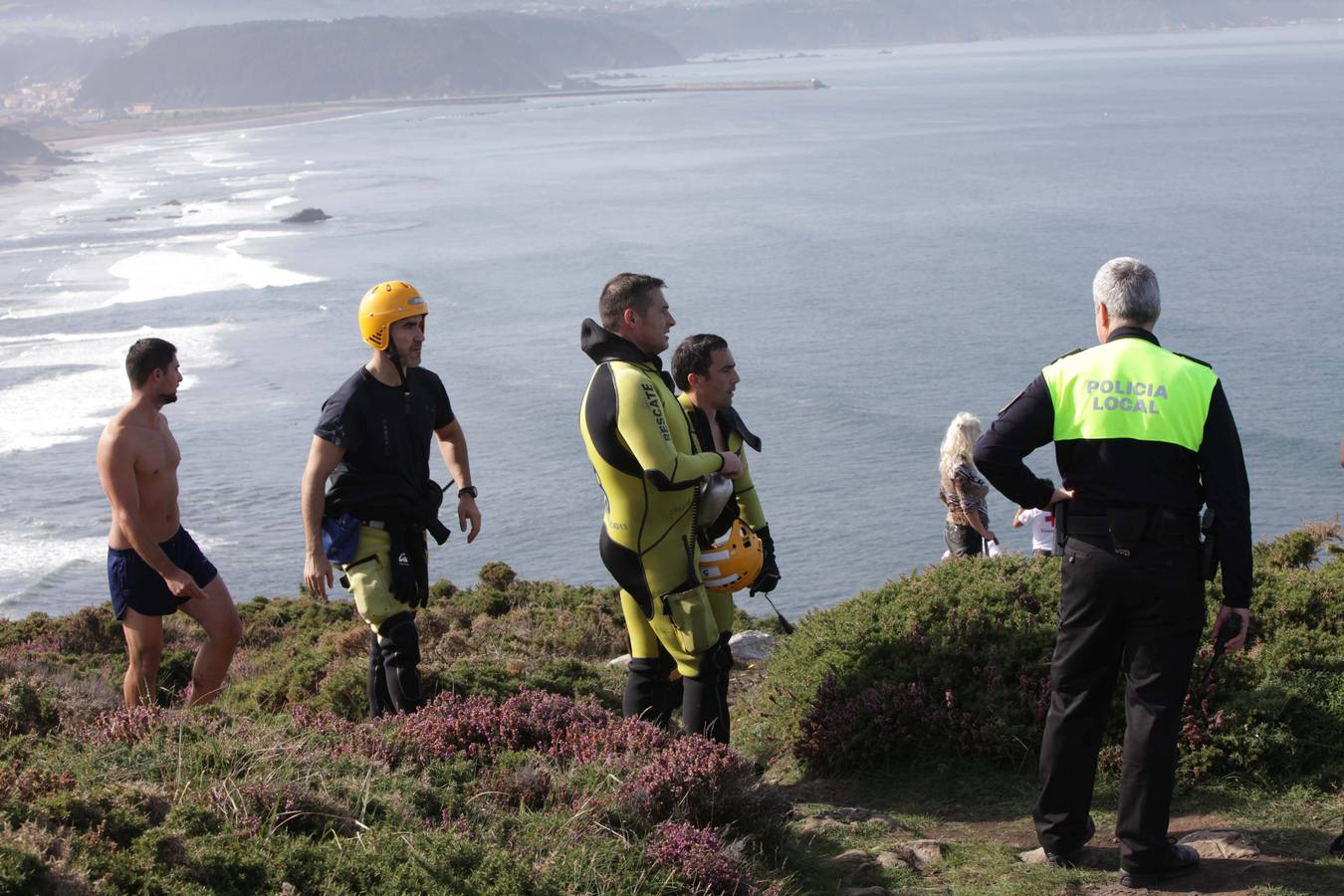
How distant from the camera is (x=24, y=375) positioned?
34.9 meters

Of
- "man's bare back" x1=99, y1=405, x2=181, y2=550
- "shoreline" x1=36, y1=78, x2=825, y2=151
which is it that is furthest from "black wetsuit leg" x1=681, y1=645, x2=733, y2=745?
"shoreline" x1=36, y1=78, x2=825, y2=151

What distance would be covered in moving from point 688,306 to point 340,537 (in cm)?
3792

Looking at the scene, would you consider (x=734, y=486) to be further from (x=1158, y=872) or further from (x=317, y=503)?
(x=1158, y=872)

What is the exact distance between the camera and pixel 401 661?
6.84m

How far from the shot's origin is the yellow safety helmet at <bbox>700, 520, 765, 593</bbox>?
20.7ft

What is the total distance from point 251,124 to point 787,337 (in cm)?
14043

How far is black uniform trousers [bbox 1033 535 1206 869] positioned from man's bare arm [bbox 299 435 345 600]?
3.35 metres

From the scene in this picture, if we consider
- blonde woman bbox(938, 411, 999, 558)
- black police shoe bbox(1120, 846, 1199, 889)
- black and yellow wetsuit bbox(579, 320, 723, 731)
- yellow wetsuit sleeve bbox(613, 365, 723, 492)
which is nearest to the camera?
black police shoe bbox(1120, 846, 1199, 889)

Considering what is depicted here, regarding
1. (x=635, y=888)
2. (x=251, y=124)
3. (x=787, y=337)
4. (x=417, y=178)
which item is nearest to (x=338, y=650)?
(x=635, y=888)

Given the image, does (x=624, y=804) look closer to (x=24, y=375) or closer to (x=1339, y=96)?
(x=24, y=375)

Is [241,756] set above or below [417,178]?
below

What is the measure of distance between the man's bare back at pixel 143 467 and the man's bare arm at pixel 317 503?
0.68 meters

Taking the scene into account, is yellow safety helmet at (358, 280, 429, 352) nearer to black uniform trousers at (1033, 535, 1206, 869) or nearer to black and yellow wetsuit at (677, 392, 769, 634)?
black and yellow wetsuit at (677, 392, 769, 634)

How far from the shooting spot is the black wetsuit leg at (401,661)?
269 inches
